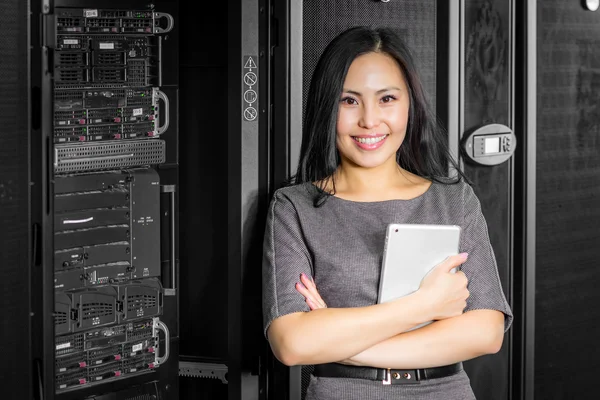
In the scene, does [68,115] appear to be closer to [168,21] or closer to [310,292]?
[168,21]

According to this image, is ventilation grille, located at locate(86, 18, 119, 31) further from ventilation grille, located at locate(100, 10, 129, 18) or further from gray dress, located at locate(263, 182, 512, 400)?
gray dress, located at locate(263, 182, 512, 400)

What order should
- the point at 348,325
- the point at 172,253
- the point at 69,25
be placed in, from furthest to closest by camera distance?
the point at 172,253
the point at 69,25
the point at 348,325

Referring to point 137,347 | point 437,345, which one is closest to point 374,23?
point 437,345

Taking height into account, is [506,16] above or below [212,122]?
above

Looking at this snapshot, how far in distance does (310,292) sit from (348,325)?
165 millimetres

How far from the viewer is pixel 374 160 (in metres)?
2.56

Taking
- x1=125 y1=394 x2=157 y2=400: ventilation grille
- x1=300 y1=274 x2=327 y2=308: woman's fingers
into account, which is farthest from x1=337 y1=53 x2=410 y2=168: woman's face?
x1=125 y1=394 x2=157 y2=400: ventilation grille

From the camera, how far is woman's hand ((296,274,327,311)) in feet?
7.91

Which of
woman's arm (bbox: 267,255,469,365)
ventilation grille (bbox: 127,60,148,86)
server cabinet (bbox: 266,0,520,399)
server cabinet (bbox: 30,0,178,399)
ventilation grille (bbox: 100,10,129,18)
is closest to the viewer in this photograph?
woman's arm (bbox: 267,255,469,365)

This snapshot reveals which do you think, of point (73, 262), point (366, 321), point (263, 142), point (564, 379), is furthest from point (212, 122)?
point (564, 379)

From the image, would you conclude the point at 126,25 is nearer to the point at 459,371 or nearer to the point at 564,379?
the point at 459,371

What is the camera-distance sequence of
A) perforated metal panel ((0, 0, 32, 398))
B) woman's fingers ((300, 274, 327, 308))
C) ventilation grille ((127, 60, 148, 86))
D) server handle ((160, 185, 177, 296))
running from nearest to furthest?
woman's fingers ((300, 274, 327, 308)) → perforated metal panel ((0, 0, 32, 398)) → ventilation grille ((127, 60, 148, 86)) → server handle ((160, 185, 177, 296))

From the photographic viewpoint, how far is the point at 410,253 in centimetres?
243

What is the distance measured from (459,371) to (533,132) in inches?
46.5
